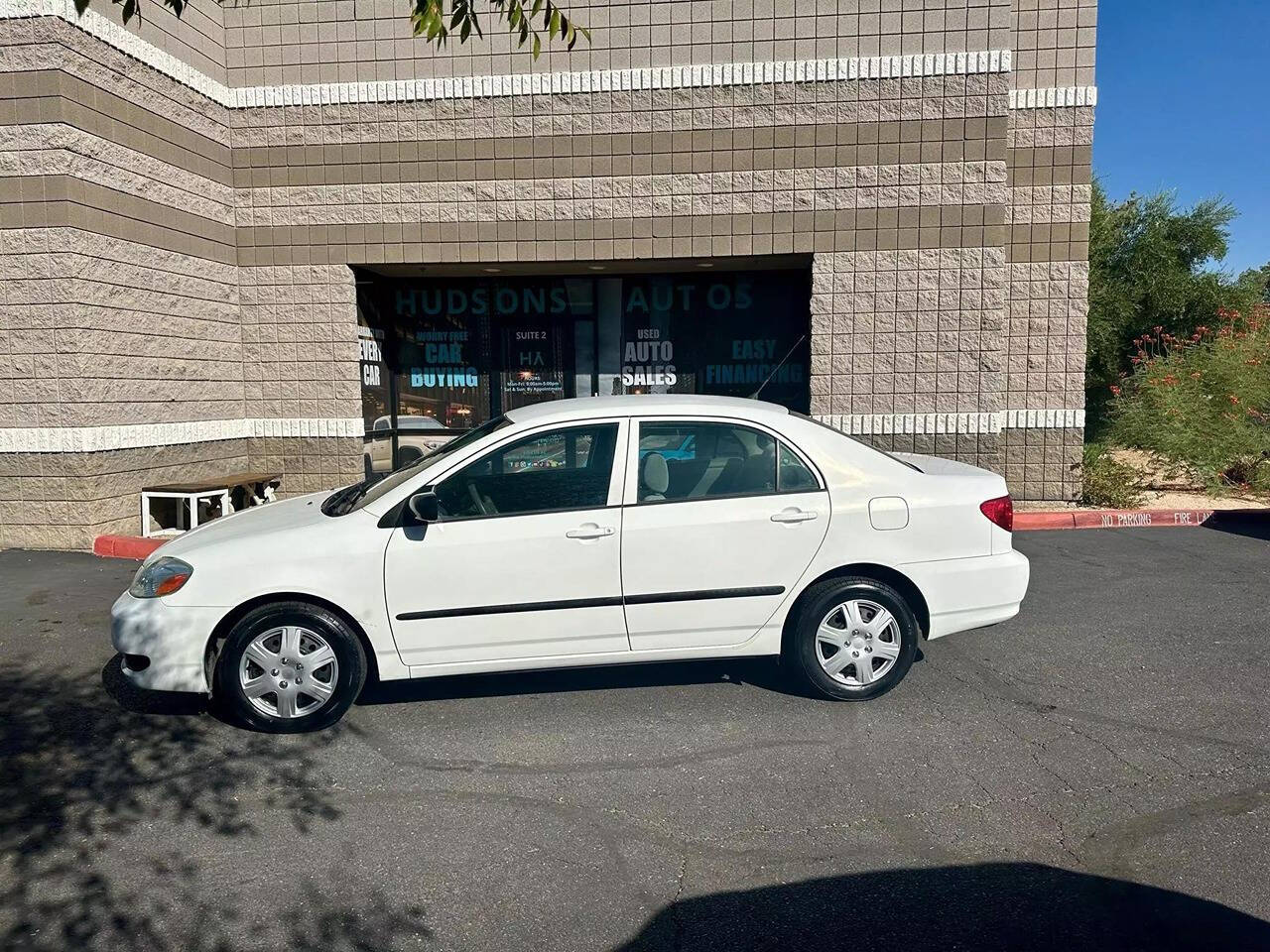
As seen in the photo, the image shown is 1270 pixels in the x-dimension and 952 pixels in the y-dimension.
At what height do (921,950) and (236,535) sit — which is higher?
(236,535)

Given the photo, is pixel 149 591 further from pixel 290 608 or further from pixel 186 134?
pixel 186 134

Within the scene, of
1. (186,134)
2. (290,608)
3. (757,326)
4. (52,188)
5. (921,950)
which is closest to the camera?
(921,950)

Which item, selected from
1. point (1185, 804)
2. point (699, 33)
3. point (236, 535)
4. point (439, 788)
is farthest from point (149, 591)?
point (699, 33)

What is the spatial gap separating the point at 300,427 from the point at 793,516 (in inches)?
322

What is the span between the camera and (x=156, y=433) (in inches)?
396

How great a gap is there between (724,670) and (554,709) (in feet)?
3.85


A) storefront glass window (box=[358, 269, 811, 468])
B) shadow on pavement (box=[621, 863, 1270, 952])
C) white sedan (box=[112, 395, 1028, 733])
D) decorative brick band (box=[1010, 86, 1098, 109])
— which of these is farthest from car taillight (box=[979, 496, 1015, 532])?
decorative brick band (box=[1010, 86, 1098, 109])

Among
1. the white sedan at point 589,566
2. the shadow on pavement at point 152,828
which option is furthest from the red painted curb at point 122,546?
the white sedan at point 589,566

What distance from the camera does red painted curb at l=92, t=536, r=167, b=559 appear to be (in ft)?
30.5

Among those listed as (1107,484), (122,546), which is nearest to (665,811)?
(122,546)

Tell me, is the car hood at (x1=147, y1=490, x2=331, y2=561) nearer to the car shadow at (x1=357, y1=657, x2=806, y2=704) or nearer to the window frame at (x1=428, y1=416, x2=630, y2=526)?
the window frame at (x1=428, y1=416, x2=630, y2=526)

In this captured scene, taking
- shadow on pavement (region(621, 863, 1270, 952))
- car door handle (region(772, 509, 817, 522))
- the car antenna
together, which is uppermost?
the car antenna

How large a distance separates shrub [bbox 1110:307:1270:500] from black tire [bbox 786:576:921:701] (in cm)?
911

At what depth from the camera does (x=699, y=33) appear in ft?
35.5
